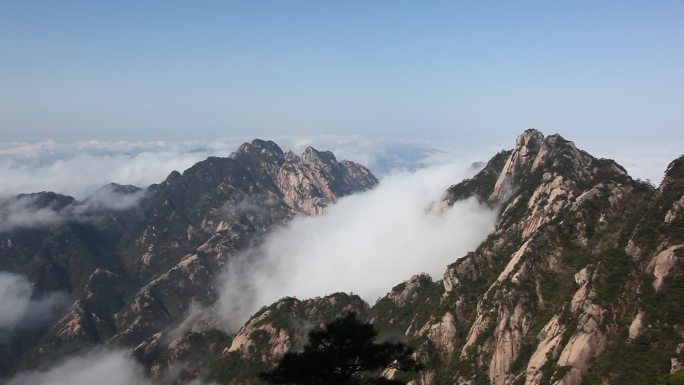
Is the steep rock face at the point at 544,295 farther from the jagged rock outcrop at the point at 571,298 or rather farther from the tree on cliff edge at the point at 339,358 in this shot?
the tree on cliff edge at the point at 339,358

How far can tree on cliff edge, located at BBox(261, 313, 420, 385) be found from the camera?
149 feet

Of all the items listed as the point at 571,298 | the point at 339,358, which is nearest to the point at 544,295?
the point at 571,298

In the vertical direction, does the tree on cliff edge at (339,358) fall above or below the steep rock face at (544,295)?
above

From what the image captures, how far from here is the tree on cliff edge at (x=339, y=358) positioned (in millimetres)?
45344

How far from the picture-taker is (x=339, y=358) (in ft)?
151

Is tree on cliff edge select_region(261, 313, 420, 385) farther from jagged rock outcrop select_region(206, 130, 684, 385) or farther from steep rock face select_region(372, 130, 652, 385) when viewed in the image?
steep rock face select_region(372, 130, 652, 385)

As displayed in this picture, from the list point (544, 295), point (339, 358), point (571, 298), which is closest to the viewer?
point (339, 358)

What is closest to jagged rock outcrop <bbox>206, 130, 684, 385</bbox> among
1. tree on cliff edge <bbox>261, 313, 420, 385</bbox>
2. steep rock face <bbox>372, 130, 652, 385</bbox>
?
steep rock face <bbox>372, 130, 652, 385</bbox>

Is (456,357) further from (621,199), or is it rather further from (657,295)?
(621,199)

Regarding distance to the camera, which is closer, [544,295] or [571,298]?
[571,298]

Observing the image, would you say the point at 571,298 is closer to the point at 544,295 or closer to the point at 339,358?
the point at 544,295

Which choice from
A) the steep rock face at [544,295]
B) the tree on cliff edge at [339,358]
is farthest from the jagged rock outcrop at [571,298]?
the tree on cliff edge at [339,358]

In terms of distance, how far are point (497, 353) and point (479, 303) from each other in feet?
75.8

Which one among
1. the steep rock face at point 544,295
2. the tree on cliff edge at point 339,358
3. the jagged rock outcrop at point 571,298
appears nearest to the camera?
the tree on cliff edge at point 339,358
